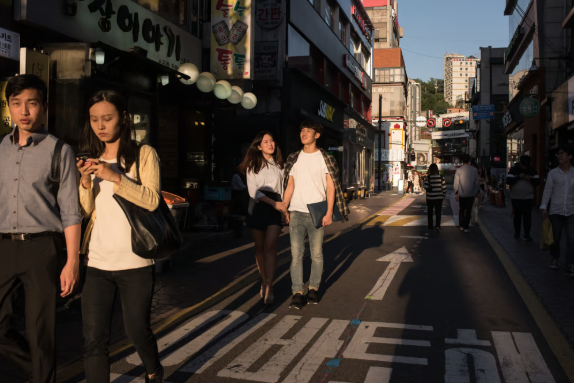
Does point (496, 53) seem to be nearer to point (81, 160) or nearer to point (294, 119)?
point (294, 119)

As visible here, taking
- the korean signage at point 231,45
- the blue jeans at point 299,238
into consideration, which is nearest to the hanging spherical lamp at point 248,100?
the korean signage at point 231,45

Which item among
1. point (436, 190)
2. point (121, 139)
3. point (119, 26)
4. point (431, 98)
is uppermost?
point (431, 98)

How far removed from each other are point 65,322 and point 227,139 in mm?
16063

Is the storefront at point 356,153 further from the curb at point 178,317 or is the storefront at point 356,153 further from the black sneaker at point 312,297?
the black sneaker at point 312,297

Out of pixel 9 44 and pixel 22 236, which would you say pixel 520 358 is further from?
pixel 9 44

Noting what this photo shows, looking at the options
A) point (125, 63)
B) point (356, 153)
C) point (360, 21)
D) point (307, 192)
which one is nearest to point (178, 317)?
point (307, 192)

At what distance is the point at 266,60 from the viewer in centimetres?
2069

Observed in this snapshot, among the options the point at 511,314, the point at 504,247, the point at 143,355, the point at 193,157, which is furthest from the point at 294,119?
the point at 143,355

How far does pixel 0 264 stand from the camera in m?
3.01

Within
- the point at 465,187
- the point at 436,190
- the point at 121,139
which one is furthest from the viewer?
the point at 465,187

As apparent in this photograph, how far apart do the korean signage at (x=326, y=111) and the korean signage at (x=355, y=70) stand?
5.47 m

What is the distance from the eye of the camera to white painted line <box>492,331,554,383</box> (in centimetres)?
392

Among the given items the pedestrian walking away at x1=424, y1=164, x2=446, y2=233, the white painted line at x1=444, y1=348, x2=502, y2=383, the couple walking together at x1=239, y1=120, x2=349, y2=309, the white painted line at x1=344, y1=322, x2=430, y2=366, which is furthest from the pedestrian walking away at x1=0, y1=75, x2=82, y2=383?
the pedestrian walking away at x1=424, y1=164, x2=446, y2=233

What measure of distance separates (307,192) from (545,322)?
8.56 ft
